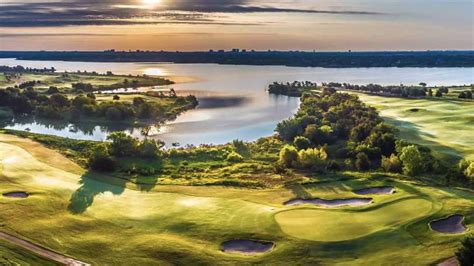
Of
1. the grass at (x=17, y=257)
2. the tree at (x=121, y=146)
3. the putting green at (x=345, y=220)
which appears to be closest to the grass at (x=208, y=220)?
the putting green at (x=345, y=220)

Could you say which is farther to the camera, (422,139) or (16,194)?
(422,139)

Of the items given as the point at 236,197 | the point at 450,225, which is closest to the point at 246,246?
the point at 236,197

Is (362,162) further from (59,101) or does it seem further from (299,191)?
(59,101)

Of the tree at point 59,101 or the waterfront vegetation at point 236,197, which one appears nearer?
the waterfront vegetation at point 236,197

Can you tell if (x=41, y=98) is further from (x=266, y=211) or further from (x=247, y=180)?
(x=266, y=211)

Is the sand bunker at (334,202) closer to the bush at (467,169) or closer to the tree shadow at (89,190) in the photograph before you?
the bush at (467,169)

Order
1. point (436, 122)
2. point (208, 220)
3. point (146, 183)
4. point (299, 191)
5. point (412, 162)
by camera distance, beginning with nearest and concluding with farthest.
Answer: point (208, 220), point (299, 191), point (146, 183), point (412, 162), point (436, 122)
